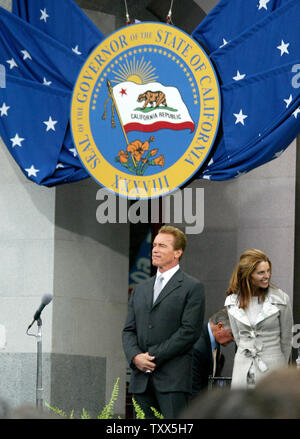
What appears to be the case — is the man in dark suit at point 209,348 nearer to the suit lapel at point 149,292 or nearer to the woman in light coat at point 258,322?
the woman in light coat at point 258,322

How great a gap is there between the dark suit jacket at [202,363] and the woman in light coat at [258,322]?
769 millimetres

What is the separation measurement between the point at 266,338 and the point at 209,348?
3.45 ft

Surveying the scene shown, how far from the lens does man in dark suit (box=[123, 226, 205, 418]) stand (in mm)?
6531

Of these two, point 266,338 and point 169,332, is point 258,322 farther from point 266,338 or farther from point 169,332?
point 169,332

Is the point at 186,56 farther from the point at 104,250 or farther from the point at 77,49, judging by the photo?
the point at 104,250

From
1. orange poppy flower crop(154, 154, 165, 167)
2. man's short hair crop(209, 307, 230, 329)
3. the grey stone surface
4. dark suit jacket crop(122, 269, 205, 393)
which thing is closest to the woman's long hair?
dark suit jacket crop(122, 269, 205, 393)

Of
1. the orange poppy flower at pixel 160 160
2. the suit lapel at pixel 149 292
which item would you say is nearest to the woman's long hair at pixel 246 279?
the suit lapel at pixel 149 292

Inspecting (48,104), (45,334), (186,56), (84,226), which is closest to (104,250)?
(84,226)

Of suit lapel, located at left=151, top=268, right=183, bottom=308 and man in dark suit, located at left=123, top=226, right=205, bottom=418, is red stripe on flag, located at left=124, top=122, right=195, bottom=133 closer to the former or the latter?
man in dark suit, located at left=123, top=226, right=205, bottom=418

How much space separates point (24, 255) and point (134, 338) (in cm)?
239

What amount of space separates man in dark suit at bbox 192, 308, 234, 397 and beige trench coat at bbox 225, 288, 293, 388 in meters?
0.78

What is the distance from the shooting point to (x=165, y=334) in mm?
6617

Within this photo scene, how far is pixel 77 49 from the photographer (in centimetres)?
826

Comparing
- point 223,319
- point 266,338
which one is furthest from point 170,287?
point 223,319
